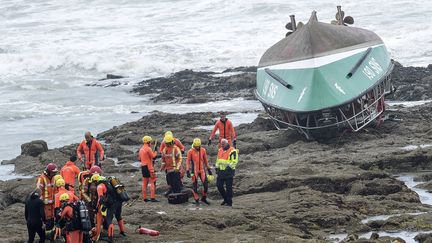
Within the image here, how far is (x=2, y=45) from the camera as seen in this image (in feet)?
204

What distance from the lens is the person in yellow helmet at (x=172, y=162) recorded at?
55.2 feet

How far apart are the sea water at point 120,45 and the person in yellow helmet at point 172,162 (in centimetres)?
1195

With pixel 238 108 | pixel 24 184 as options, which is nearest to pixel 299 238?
pixel 24 184

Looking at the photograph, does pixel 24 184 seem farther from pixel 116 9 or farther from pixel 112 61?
pixel 116 9

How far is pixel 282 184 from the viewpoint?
1769cm

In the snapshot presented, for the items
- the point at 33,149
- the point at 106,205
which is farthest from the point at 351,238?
the point at 33,149

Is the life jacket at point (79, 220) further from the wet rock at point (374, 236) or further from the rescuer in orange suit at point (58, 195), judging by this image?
the wet rock at point (374, 236)

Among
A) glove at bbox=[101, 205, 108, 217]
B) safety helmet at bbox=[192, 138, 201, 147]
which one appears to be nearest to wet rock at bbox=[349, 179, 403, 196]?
safety helmet at bbox=[192, 138, 201, 147]

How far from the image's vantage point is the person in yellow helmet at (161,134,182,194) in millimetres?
16828

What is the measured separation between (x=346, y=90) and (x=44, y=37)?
45238 millimetres

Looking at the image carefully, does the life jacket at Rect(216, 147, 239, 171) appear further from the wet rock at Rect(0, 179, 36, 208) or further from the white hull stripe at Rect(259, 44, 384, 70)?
the white hull stripe at Rect(259, 44, 384, 70)

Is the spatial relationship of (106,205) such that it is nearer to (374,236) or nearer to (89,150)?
(374,236)

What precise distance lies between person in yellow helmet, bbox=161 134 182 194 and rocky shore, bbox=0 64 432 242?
63 cm

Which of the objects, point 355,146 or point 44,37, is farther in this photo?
point 44,37
